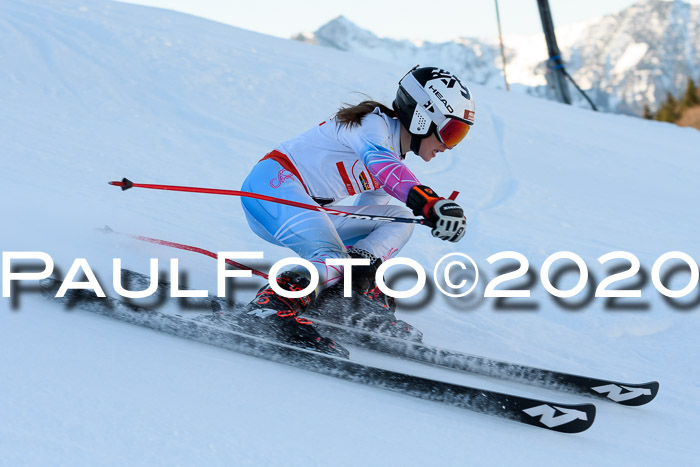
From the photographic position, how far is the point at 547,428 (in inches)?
82.8

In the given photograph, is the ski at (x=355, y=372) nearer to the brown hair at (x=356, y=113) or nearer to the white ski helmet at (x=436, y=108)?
the brown hair at (x=356, y=113)

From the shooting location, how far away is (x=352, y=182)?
3.14 metres

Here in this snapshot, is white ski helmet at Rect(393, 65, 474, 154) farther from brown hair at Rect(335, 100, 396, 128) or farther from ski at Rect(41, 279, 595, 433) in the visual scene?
ski at Rect(41, 279, 595, 433)

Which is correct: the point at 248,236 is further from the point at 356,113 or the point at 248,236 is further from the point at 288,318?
the point at 288,318

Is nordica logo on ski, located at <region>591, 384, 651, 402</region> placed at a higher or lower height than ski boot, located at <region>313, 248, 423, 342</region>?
lower

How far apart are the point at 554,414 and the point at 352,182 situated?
1.47 meters

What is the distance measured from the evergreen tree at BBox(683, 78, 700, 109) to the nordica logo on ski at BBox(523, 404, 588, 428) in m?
46.9

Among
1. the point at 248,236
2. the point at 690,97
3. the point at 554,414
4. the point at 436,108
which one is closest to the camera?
the point at 554,414

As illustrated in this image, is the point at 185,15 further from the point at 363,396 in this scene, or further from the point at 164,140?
the point at 363,396

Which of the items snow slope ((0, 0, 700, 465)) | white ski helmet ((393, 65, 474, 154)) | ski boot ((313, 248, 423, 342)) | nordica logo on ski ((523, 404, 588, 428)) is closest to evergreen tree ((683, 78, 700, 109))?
snow slope ((0, 0, 700, 465))

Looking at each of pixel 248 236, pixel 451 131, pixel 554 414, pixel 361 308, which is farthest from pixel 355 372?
pixel 248 236

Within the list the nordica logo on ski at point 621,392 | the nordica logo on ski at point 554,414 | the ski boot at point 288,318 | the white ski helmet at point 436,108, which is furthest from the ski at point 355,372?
the white ski helmet at point 436,108

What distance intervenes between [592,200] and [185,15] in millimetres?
8107

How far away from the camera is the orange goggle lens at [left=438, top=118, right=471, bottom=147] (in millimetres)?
2912
